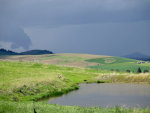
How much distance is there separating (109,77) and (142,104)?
46296 millimetres

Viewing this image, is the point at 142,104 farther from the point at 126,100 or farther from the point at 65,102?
the point at 65,102

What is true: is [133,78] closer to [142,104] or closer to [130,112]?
[142,104]

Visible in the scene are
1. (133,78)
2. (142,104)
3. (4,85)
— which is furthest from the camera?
(133,78)

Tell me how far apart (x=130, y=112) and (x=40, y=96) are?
2729cm

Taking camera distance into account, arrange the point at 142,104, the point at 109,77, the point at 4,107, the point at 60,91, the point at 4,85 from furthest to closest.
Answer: the point at 109,77
the point at 60,91
the point at 4,85
the point at 142,104
the point at 4,107

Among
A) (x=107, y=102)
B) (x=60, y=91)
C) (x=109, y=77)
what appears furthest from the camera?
(x=109, y=77)

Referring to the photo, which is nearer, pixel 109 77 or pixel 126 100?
pixel 126 100

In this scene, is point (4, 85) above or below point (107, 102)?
above

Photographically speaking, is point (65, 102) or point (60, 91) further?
point (60, 91)

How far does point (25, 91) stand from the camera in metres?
53.2

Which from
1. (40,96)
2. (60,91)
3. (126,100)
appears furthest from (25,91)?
(126,100)

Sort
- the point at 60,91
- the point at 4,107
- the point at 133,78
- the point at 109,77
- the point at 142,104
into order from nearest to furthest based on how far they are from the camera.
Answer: the point at 4,107 → the point at 142,104 → the point at 60,91 → the point at 133,78 → the point at 109,77

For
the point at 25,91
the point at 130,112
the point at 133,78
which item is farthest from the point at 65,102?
the point at 133,78

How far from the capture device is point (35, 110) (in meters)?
31.2
